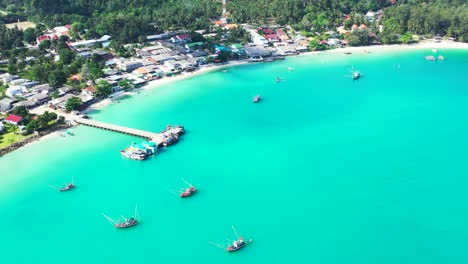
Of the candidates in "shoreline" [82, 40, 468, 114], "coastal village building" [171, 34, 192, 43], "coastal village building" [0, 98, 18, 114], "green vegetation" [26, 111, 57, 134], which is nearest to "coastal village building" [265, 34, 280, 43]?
"shoreline" [82, 40, 468, 114]

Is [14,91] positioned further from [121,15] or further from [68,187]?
[121,15]

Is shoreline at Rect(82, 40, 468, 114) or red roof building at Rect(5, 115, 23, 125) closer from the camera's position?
red roof building at Rect(5, 115, 23, 125)

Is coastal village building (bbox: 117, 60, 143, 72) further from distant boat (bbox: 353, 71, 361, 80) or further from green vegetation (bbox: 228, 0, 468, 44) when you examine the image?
green vegetation (bbox: 228, 0, 468, 44)

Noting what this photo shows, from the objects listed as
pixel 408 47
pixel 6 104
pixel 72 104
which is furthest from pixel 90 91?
pixel 408 47

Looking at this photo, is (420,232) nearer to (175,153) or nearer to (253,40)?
(175,153)

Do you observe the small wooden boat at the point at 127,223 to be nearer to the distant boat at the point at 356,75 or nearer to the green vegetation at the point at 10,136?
the green vegetation at the point at 10,136

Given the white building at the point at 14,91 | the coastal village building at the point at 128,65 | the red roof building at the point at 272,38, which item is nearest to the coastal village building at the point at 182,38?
the coastal village building at the point at 128,65

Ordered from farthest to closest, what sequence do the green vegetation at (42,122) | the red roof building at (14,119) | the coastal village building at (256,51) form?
the coastal village building at (256,51) < the red roof building at (14,119) < the green vegetation at (42,122)
